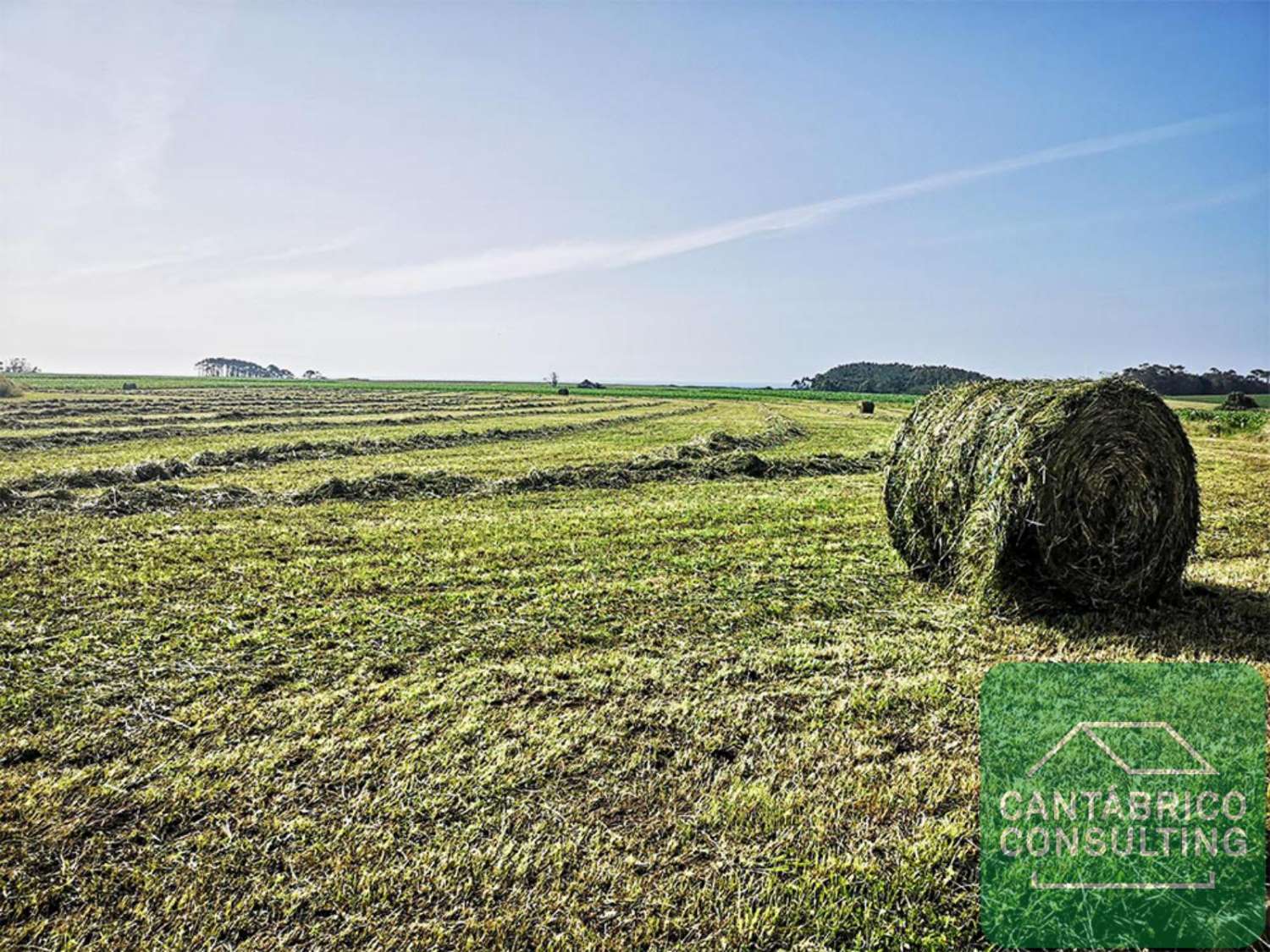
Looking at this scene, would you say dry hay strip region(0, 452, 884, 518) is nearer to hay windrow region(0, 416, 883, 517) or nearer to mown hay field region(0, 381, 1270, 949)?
hay windrow region(0, 416, 883, 517)

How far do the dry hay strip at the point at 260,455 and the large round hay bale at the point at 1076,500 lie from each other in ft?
45.8

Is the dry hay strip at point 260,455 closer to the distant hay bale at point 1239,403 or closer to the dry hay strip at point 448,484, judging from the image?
the dry hay strip at point 448,484

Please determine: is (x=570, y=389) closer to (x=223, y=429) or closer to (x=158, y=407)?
(x=158, y=407)

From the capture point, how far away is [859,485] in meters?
14.5

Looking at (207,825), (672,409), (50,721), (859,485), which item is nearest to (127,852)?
(207,825)

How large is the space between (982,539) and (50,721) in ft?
24.6

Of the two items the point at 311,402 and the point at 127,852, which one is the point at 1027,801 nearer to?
the point at 127,852

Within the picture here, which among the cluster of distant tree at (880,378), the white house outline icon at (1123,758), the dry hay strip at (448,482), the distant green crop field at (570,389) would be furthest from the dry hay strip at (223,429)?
the cluster of distant tree at (880,378)

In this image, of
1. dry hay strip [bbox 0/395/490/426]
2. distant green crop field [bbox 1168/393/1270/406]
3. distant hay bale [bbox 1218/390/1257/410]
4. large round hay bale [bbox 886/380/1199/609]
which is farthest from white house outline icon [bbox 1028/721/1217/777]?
distant green crop field [bbox 1168/393/1270/406]

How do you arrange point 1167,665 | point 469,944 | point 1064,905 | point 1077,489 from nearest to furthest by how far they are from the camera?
point 469,944, point 1064,905, point 1167,665, point 1077,489

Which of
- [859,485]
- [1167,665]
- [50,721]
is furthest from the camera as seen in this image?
[859,485]

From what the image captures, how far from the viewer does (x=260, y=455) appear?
18.8 meters

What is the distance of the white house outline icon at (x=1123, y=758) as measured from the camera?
13.4 feet

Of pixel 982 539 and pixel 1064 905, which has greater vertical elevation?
pixel 982 539
